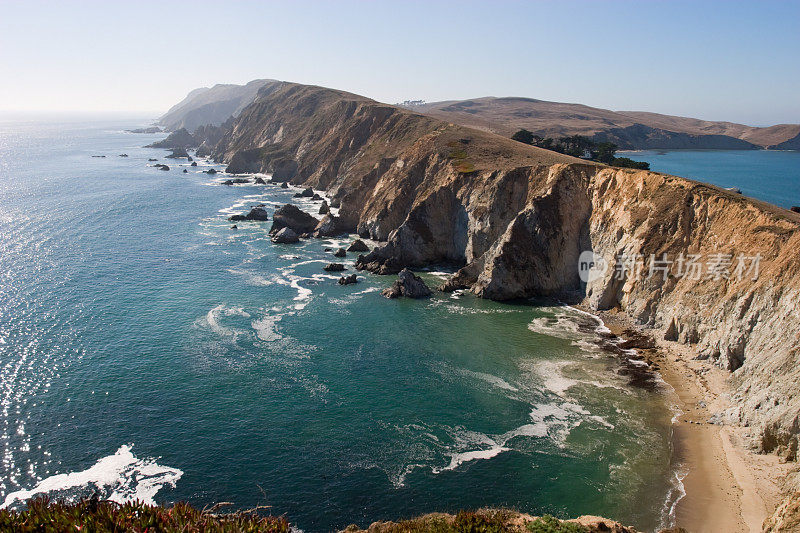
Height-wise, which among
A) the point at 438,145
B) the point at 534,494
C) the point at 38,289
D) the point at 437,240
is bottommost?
the point at 534,494

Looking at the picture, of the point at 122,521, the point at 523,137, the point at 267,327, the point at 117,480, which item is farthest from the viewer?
the point at 523,137

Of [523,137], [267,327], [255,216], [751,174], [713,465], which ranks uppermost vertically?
[523,137]

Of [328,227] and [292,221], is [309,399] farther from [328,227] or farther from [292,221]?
[292,221]

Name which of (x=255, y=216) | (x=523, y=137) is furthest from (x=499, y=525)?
(x=523, y=137)

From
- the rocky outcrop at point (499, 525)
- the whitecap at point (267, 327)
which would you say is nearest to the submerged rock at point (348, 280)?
the whitecap at point (267, 327)

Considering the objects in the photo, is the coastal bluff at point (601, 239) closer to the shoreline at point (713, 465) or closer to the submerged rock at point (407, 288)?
the shoreline at point (713, 465)

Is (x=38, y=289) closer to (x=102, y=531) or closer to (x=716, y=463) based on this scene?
(x=102, y=531)

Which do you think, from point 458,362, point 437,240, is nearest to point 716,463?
point 458,362

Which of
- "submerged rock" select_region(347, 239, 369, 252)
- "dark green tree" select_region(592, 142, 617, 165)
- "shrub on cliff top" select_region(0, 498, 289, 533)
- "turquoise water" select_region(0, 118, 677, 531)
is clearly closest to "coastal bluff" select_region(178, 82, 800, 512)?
"submerged rock" select_region(347, 239, 369, 252)
